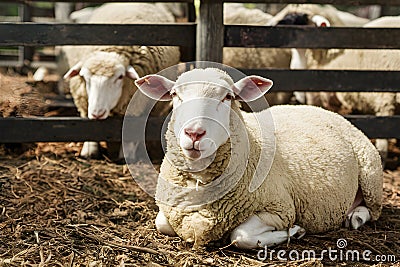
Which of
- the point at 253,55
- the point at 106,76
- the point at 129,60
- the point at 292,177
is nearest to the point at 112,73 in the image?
the point at 106,76

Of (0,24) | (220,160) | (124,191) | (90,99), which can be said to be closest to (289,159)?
(220,160)

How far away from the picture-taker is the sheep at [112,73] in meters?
4.95

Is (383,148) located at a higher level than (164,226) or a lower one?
lower

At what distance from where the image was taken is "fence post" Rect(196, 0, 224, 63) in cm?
440

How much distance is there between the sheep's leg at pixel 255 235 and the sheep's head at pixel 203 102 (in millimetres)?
456

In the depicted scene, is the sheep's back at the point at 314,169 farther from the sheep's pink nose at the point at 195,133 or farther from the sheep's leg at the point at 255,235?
the sheep's pink nose at the point at 195,133

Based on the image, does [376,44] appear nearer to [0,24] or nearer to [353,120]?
[353,120]

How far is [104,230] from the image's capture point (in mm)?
3473

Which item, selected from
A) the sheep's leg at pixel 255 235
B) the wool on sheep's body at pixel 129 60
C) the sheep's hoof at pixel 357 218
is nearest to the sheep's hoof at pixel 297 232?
the sheep's leg at pixel 255 235

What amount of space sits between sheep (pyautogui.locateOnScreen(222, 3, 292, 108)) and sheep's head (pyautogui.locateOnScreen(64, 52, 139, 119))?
144 cm

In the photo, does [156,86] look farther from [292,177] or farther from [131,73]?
[131,73]

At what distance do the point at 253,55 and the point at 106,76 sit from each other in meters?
2.00

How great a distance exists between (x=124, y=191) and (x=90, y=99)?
3.28 ft

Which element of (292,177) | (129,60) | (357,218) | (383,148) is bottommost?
(383,148)
